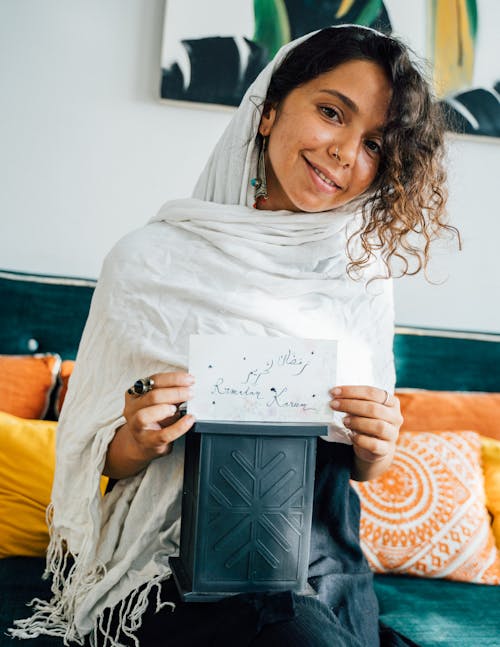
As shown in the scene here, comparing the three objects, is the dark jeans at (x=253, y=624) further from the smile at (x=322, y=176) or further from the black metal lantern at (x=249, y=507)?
the smile at (x=322, y=176)

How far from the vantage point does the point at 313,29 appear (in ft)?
7.13

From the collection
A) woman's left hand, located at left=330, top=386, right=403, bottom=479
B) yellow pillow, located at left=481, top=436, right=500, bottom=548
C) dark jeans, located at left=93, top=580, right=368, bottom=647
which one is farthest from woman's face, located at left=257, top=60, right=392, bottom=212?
yellow pillow, located at left=481, top=436, right=500, bottom=548

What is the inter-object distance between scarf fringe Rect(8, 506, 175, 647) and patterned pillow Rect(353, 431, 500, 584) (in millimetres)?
689

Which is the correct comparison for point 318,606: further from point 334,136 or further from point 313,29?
point 313,29

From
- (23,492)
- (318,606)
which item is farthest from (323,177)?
(23,492)

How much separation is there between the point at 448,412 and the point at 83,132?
1195mm

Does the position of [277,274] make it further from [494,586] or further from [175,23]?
[175,23]

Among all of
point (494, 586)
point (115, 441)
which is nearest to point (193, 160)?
point (115, 441)

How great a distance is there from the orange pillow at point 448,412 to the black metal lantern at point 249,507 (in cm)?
97

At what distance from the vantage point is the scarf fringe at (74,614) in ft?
3.67

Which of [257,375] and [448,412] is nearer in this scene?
[257,375]

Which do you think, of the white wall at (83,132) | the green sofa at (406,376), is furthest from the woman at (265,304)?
the white wall at (83,132)

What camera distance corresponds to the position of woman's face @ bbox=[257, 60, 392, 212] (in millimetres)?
1244

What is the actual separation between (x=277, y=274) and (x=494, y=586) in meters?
0.92
